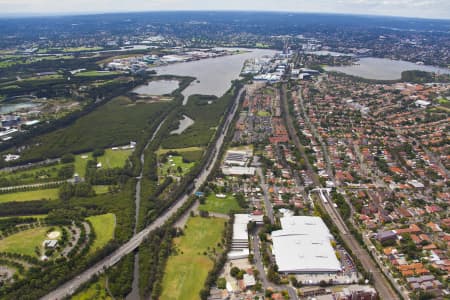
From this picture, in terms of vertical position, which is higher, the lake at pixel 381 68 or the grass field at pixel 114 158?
the lake at pixel 381 68

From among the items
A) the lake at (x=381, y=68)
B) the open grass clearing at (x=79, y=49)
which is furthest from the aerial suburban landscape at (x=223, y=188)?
the open grass clearing at (x=79, y=49)

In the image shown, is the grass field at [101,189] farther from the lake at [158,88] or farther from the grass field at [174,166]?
the lake at [158,88]

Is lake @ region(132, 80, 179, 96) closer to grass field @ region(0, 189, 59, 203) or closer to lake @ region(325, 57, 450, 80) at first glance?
grass field @ region(0, 189, 59, 203)

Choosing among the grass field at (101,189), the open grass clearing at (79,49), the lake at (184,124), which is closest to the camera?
the grass field at (101,189)

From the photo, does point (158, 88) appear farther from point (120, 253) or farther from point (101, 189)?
point (120, 253)

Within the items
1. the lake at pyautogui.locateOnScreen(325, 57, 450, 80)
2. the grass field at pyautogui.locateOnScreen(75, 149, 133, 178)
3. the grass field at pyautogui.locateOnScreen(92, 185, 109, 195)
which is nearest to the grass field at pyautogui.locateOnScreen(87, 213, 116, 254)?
the grass field at pyautogui.locateOnScreen(92, 185, 109, 195)

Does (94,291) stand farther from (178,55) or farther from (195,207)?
(178,55)

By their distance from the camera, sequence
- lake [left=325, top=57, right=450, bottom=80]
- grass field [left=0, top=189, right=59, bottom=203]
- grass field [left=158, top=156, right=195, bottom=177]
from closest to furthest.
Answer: grass field [left=0, top=189, right=59, bottom=203] → grass field [left=158, top=156, right=195, bottom=177] → lake [left=325, top=57, right=450, bottom=80]
